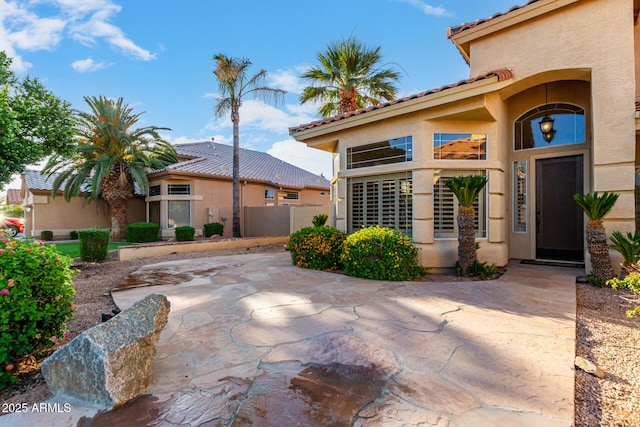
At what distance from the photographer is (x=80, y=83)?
46.0 ft

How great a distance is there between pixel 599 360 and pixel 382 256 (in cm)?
406

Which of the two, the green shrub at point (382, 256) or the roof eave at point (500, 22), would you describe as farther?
the roof eave at point (500, 22)

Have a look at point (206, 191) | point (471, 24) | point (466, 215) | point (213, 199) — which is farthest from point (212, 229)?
point (471, 24)

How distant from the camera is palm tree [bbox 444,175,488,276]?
6.89 m

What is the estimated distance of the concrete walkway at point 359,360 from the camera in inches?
90.4

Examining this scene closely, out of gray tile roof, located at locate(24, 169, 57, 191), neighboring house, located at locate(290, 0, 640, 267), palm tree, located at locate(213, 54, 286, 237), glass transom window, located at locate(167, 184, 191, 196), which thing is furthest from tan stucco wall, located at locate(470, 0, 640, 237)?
gray tile roof, located at locate(24, 169, 57, 191)

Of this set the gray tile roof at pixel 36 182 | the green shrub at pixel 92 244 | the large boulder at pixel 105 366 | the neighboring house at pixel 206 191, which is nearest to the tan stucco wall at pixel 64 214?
the gray tile roof at pixel 36 182

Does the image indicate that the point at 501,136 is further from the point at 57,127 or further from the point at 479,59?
the point at 57,127

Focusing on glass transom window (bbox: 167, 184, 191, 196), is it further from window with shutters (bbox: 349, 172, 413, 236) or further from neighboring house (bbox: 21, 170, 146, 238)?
window with shutters (bbox: 349, 172, 413, 236)

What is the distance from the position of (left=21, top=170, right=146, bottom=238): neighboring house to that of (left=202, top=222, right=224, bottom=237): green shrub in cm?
634

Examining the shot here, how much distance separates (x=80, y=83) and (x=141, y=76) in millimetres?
3164

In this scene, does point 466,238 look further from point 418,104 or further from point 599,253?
point 418,104

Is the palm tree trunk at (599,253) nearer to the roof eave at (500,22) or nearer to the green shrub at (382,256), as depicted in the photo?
the green shrub at (382,256)

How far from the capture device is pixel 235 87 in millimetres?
15898
